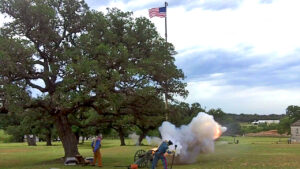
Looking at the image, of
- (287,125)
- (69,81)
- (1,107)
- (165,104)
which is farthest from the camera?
(287,125)

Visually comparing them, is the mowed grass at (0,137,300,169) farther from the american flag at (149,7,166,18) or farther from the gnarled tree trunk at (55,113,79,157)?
the american flag at (149,7,166,18)

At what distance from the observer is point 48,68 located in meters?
23.5

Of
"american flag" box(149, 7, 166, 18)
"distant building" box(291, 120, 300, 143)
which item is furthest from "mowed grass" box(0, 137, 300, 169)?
"distant building" box(291, 120, 300, 143)

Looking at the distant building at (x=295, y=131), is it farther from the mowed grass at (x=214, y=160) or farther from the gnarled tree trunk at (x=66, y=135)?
the gnarled tree trunk at (x=66, y=135)

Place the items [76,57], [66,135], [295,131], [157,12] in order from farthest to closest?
[295,131]
[157,12]
[66,135]
[76,57]

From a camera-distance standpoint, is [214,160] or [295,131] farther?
[295,131]

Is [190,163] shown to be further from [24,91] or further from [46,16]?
[46,16]

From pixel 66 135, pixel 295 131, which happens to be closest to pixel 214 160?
pixel 66 135

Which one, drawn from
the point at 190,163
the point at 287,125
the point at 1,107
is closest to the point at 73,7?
the point at 1,107

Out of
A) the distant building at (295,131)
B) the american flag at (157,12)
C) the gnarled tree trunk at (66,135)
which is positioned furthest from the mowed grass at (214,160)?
the distant building at (295,131)

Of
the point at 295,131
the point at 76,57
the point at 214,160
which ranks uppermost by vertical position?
the point at 76,57

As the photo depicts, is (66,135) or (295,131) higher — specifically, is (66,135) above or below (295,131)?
above

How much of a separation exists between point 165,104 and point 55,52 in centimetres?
847

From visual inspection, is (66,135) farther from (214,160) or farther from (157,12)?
(157,12)
